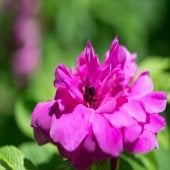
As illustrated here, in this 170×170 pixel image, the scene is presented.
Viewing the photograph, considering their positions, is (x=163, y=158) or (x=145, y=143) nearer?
(x=145, y=143)

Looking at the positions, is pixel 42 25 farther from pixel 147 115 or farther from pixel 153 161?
pixel 147 115

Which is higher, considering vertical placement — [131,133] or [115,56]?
[115,56]

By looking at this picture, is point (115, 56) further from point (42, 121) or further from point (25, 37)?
point (25, 37)

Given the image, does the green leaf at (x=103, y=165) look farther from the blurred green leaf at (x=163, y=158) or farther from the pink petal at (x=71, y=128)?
the blurred green leaf at (x=163, y=158)

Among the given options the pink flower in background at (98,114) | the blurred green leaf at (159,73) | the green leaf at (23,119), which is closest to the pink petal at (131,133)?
the pink flower in background at (98,114)

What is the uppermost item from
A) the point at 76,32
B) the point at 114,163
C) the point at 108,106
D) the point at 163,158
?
the point at 76,32

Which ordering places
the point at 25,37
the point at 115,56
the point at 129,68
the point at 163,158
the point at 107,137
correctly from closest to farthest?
1. the point at 107,137
2. the point at 115,56
3. the point at 129,68
4. the point at 163,158
5. the point at 25,37

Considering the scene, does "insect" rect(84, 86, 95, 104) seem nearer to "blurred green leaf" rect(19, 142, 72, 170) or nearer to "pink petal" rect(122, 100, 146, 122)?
"pink petal" rect(122, 100, 146, 122)

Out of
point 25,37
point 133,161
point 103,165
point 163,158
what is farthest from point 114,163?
point 25,37
